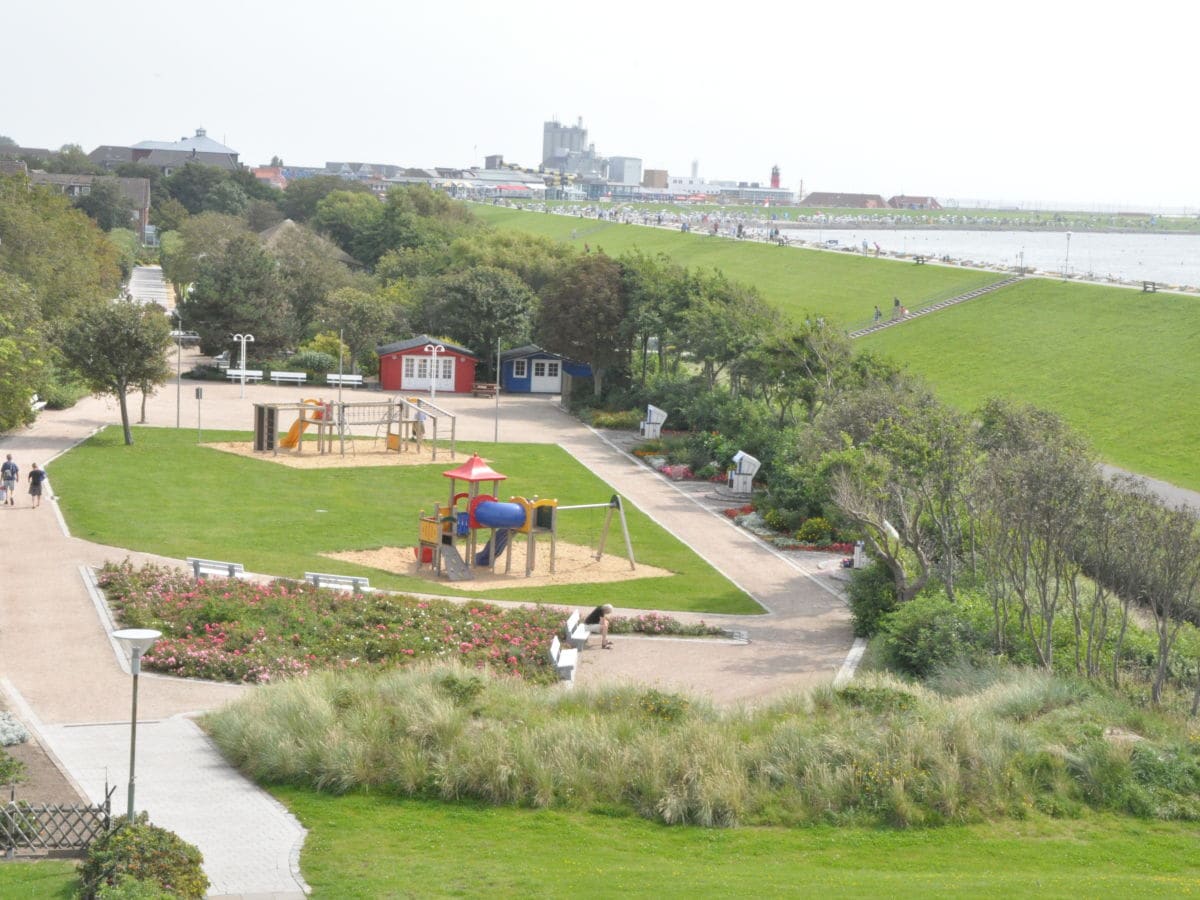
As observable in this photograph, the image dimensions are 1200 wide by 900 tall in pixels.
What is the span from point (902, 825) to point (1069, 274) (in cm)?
6907

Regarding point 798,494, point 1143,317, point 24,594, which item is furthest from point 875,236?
point 24,594

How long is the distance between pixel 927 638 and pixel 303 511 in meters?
17.3

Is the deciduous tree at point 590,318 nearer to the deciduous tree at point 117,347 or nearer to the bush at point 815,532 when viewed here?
the deciduous tree at point 117,347

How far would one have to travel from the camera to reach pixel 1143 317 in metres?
61.6

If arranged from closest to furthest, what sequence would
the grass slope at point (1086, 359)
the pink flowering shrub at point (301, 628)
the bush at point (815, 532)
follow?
the pink flowering shrub at point (301, 628)
the bush at point (815, 532)
the grass slope at point (1086, 359)

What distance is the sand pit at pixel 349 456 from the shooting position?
41.3 metres

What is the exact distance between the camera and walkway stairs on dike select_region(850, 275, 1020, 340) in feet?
231

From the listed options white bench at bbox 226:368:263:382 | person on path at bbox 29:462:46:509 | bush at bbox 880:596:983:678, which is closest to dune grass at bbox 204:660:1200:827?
bush at bbox 880:596:983:678

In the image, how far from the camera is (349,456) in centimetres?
4281

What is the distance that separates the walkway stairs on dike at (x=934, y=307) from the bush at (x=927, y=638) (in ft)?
155

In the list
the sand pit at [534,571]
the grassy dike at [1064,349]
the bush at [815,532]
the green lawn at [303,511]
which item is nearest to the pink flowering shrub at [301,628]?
the green lawn at [303,511]

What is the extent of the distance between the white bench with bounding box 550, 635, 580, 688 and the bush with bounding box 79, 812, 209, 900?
29.4 ft

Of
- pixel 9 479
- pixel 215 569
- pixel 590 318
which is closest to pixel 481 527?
pixel 215 569

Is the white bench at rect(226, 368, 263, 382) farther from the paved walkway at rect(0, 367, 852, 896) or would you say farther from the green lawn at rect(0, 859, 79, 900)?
the green lawn at rect(0, 859, 79, 900)
